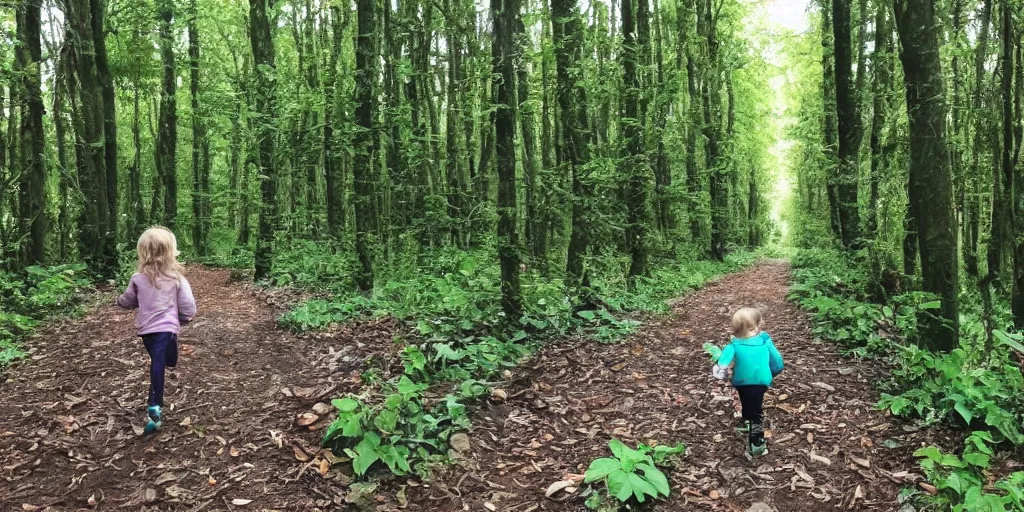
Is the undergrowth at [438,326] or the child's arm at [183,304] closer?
the undergrowth at [438,326]

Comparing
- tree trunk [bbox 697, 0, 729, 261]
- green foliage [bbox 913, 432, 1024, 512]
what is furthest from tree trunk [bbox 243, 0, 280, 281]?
tree trunk [bbox 697, 0, 729, 261]

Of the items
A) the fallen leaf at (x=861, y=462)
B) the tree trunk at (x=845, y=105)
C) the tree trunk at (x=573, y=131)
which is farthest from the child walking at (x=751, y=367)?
the tree trunk at (x=845, y=105)

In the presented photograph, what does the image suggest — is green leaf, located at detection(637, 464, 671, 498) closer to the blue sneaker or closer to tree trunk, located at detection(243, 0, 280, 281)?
the blue sneaker

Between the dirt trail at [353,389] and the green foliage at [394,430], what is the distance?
0.19m

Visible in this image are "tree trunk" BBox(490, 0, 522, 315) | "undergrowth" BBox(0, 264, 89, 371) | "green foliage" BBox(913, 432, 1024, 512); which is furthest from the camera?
"undergrowth" BBox(0, 264, 89, 371)

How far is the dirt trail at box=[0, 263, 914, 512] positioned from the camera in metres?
3.92

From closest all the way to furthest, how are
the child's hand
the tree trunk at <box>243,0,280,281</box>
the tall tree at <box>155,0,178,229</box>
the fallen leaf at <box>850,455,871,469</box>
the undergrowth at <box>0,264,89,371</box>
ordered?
the fallen leaf at <box>850,455,871,469</box> < the child's hand < the undergrowth at <box>0,264,89,371</box> < the tree trunk at <box>243,0,280,281</box> < the tall tree at <box>155,0,178,229</box>

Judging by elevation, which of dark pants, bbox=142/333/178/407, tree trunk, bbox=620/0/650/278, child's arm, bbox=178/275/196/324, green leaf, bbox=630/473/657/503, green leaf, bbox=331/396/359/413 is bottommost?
green leaf, bbox=630/473/657/503

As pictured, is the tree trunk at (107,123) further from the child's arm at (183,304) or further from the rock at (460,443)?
the rock at (460,443)

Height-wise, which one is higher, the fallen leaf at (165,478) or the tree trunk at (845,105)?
the tree trunk at (845,105)

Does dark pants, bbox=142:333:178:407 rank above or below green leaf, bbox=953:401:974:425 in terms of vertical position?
above

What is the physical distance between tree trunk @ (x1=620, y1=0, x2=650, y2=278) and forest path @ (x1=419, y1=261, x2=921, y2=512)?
3403 millimetres

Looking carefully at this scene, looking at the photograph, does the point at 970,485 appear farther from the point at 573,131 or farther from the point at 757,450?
the point at 573,131

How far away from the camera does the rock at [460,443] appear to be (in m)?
4.53
